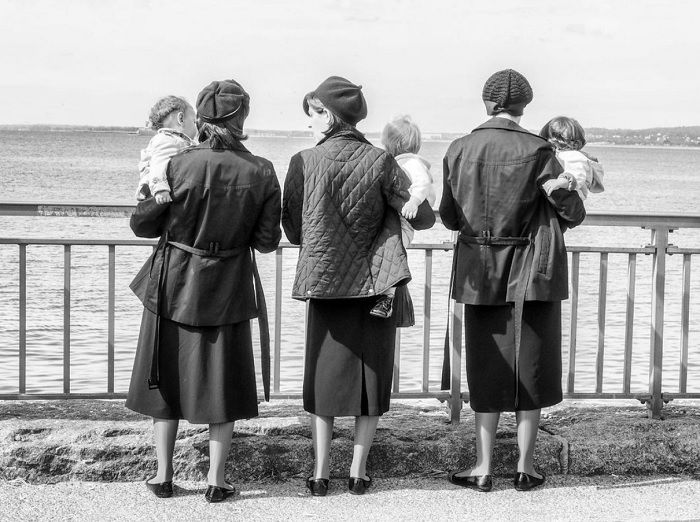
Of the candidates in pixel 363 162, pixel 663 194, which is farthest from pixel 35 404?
pixel 663 194

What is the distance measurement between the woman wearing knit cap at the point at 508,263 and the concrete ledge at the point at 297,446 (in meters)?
0.30

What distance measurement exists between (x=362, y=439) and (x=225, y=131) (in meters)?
1.46

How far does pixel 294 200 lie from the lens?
4539mm

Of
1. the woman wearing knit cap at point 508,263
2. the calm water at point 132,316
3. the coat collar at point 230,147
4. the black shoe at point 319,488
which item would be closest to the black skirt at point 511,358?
the woman wearing knit cap at point 508,263

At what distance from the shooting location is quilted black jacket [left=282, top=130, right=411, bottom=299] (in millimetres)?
4426

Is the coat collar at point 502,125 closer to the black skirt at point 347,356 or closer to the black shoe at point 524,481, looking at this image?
the black skirt at point 347,356

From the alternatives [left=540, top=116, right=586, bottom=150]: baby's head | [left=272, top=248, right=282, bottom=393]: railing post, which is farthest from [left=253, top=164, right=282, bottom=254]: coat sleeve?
[left=540, top=116, right=586, bottom=150]: baby's head

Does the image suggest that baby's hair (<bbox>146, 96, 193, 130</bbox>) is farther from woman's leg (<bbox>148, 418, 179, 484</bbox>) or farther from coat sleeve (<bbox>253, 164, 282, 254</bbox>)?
woman's leg (<bbox>148, 418, 179, 484</bbox>)

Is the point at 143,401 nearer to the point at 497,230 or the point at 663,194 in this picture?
the point at 497,230

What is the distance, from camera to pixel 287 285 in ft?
52.2

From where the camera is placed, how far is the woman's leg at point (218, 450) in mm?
4555

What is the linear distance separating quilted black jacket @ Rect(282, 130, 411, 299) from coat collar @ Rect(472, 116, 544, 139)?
18.1 inches

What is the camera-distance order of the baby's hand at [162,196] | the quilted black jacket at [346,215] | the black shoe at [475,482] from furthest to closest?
the black shoe at [475,482] < the quilted black jacket at [346,215] < the baby's hand at [162,196]

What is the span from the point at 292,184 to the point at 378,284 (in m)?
0.56
